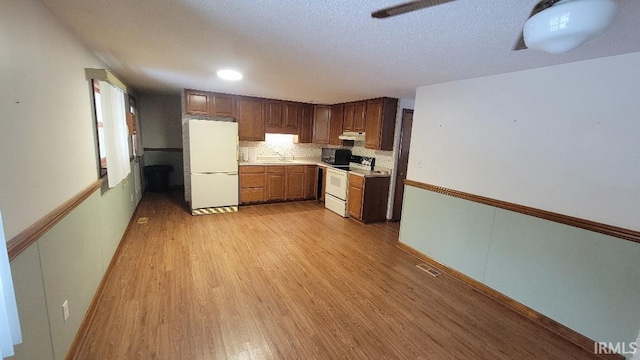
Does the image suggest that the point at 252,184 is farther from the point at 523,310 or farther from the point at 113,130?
the point at 523,310

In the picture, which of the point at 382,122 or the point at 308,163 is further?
the point at 308,163

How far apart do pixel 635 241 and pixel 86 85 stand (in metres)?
4.38

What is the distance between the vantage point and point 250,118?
16.7 ft

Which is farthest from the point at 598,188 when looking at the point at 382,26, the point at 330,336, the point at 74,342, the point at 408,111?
the point at 74,342

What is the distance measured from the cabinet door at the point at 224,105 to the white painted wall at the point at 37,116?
2.66 metres

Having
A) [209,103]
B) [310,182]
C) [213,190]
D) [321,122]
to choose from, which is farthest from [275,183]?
[209,103]

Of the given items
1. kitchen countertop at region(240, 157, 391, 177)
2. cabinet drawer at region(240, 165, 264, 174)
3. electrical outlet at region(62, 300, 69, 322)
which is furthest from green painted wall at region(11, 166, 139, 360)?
kitchen countertop at region(240, 157, 391, 177)

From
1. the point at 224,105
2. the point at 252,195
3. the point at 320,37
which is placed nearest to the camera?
the point at 320,37

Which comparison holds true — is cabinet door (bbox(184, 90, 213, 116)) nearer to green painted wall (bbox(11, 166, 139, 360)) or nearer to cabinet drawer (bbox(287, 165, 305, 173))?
cabinet drawer (bbox(287, 165, 305, 173))

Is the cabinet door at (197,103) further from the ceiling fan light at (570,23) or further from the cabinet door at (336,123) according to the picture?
the ceiling fan light at (570,23)

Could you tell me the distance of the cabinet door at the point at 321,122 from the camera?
18.5ft

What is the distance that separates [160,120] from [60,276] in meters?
5.46

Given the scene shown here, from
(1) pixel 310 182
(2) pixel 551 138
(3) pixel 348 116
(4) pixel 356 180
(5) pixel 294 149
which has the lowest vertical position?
(1) pixel 310 182

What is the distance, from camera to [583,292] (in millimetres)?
2057
